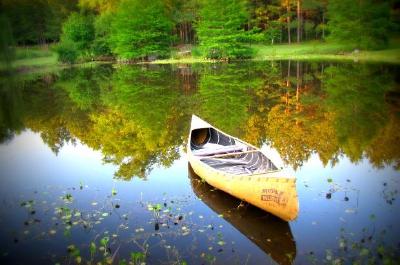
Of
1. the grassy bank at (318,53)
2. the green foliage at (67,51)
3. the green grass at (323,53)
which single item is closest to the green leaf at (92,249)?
the grassy bank at (318,53)

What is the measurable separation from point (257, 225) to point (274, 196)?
0.94 meters

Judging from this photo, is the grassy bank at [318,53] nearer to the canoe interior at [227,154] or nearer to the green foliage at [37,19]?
the green foliage at [37,19]

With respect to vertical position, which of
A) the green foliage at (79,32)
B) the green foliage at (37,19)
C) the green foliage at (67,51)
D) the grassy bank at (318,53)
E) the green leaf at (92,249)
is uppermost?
the green foliage at (37,19)

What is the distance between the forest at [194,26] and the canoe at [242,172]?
2624 cm

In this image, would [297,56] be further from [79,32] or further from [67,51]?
[79,32]

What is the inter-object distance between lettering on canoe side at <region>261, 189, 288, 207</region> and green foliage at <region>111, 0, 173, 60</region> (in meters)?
50.2

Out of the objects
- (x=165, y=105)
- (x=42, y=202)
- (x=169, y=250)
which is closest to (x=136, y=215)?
(x=169, y=250)

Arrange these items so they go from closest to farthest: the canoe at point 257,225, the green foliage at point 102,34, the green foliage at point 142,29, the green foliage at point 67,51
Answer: the canoe at point 257,225
the green foliage at point 142,29
the green foliage at point 67,51
the green foliage at point 102,34

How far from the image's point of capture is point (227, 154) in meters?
11.5

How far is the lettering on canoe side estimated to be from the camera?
8.41m

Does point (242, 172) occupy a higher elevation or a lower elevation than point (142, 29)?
lower

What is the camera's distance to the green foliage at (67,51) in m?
57.4

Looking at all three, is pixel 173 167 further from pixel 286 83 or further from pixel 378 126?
pixel 286 83

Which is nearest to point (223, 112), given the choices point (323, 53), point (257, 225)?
point (257, 225)
